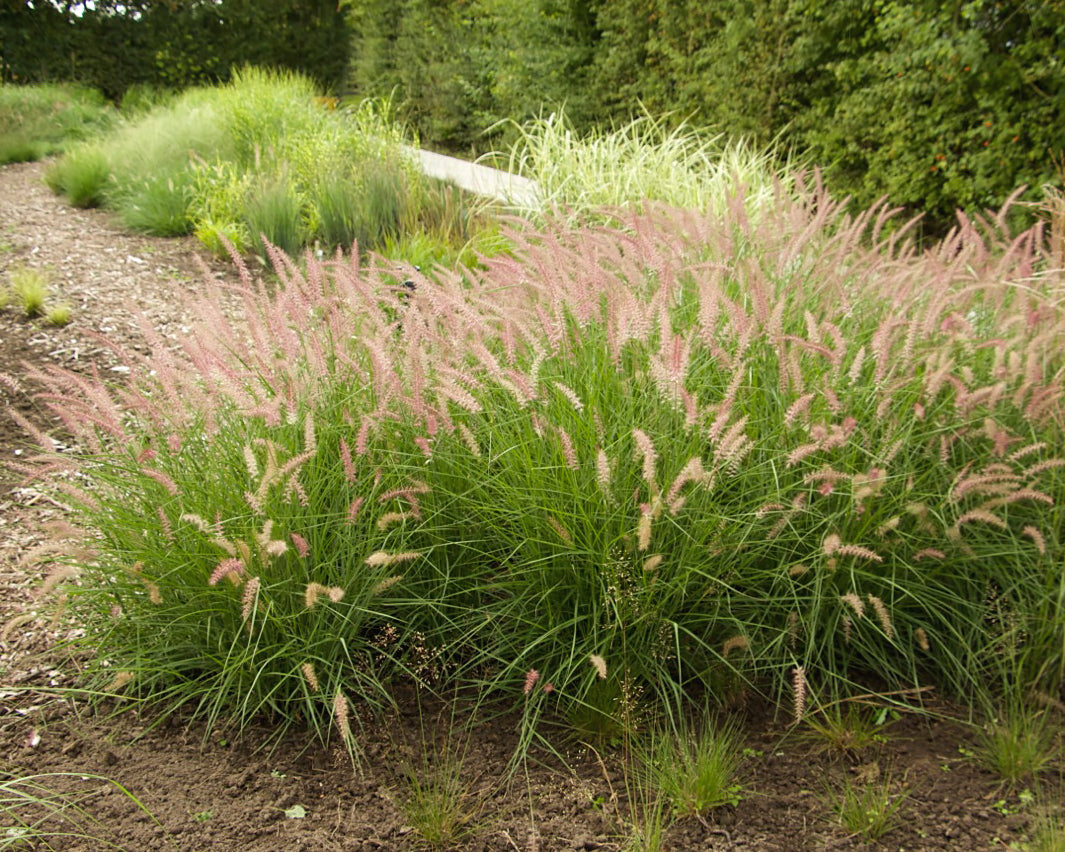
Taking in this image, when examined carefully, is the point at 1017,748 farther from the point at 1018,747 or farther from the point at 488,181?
the point at 488,181

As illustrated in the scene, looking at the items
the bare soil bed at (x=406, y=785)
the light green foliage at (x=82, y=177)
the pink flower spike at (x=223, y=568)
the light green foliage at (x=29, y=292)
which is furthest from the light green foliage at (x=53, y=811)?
the light green foliage at (x=82, y=177)

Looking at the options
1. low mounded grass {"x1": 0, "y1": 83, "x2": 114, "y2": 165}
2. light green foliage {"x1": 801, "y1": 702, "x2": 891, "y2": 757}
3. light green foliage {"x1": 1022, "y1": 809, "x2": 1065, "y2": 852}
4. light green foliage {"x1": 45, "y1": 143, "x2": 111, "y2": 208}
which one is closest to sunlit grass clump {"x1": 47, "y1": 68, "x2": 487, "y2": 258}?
light green foliage {"x1": 45, "y1": 143, "x2": 111, "y2": 208}

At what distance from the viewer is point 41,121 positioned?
42.8 ft

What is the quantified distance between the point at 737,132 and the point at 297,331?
6351 millimetres

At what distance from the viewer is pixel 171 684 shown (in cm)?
245

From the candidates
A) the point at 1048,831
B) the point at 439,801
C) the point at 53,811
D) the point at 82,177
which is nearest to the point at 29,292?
the point at 82,177

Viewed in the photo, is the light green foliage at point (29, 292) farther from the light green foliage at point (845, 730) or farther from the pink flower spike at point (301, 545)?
the light green foliage at point (845, 730)

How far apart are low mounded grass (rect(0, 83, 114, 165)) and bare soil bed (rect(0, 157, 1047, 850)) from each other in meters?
10.9

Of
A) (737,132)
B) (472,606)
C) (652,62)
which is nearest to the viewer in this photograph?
(472,606)

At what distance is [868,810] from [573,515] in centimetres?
91

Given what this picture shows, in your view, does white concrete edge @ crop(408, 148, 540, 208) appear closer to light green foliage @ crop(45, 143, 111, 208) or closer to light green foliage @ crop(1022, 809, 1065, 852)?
light green foliage @ crop(45, 143, 111, 208)

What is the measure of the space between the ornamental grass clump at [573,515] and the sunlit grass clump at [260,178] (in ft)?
12.6

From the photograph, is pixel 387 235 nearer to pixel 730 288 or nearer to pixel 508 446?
pixel 730 288

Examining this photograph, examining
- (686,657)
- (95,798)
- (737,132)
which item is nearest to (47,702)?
(95,798)
